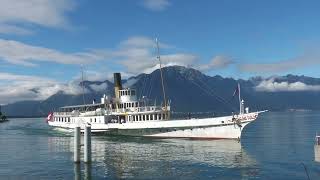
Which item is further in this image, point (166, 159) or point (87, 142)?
point (166, 159)

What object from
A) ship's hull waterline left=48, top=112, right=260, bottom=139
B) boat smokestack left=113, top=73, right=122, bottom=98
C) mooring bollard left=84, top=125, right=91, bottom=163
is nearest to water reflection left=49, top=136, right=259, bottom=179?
mooring bollard left=84, top=125, right=91, bottom=163

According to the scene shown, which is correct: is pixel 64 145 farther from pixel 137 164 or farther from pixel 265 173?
pixel 265 173

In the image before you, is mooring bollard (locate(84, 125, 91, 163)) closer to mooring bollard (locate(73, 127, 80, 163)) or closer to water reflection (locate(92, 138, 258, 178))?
mooring bollard (locate(73, 127, 80, 163))

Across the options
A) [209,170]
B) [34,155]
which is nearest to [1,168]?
[34,155]

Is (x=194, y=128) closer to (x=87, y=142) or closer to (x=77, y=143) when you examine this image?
(x=77, y=143)

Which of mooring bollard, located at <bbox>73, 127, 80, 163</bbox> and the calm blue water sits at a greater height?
mooring bollard, located at <bbox>73, 127, 80, 163</bbox>

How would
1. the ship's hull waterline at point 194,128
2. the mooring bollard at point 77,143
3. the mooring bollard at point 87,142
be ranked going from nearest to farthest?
the mooring bollard at point 87,142 → the mooring bollard at point 77,143 → the ship's hull waterline at point 194,128

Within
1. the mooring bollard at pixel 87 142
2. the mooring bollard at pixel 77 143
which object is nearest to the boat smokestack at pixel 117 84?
the mooring bollard at pixel 77 143

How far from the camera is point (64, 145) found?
83625mm

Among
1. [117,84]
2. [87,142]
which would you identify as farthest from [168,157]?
[117,84]

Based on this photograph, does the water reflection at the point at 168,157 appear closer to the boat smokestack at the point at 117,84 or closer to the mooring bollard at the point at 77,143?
the mooring bollard at the point at 77,143

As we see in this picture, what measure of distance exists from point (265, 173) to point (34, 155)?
3547 centimetres

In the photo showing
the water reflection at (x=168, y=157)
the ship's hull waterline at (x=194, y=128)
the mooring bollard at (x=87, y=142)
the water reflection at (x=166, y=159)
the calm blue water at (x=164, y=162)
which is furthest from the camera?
the ship's hull waterline at (x=194, y=128)

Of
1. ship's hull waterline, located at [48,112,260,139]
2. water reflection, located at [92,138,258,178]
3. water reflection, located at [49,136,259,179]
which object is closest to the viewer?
water reflection, located at [49,136,259,179]
